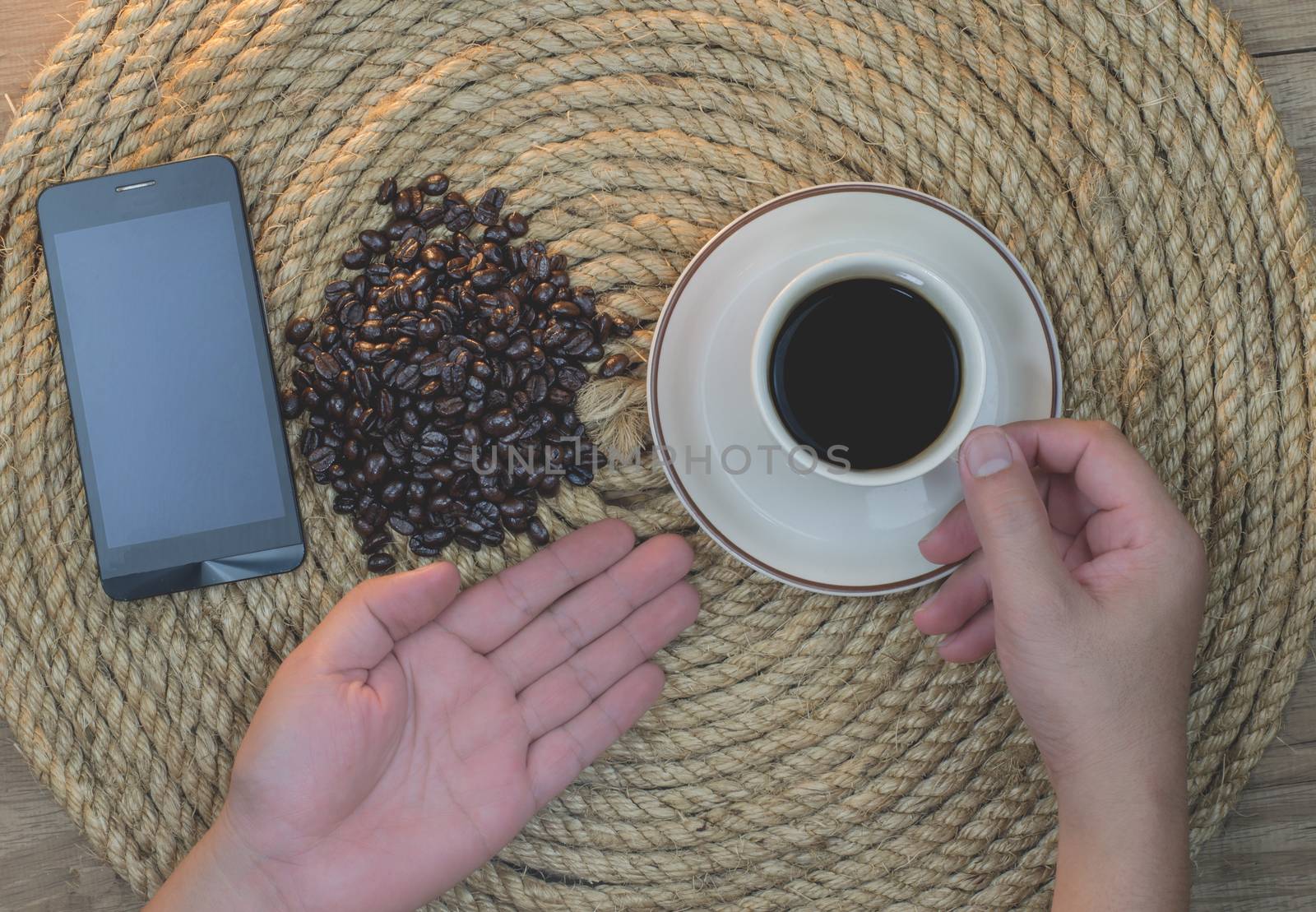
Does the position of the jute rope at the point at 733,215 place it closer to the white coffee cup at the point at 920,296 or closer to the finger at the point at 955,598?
the finger at the point at 955,598

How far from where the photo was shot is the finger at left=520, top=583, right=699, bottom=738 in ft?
3.68

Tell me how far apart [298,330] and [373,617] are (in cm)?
34

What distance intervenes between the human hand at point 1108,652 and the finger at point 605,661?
0.29m

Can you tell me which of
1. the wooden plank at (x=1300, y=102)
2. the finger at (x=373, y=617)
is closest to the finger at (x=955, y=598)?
the finger at (x=373, y=617)

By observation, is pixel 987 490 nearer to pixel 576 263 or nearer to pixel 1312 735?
pixel 576 263

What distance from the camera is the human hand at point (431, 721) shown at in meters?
0.99

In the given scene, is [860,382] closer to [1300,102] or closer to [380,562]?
[380,562]

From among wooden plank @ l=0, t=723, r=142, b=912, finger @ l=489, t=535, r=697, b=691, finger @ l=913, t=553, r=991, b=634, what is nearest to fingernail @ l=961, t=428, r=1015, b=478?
finger @ l=913, t=553, r=991, b=634

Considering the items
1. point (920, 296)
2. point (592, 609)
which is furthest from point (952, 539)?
point (592, 609)

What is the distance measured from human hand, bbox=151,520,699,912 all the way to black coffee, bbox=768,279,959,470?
239mm

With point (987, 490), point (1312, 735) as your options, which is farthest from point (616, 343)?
point (1312, 735)

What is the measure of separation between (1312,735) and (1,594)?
1.51 meters

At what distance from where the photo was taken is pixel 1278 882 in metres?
1.22

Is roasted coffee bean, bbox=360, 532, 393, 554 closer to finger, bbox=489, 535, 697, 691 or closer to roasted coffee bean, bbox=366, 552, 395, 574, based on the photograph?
roasted coffee bean, bbox=366, 552, 395, 574
